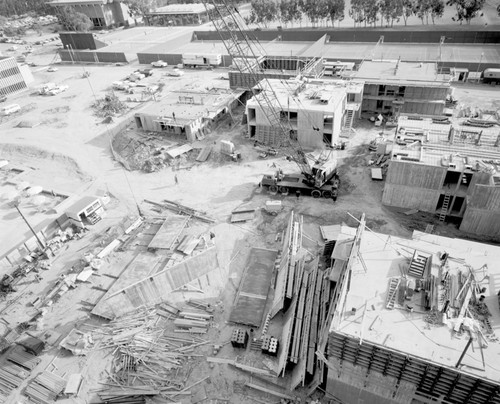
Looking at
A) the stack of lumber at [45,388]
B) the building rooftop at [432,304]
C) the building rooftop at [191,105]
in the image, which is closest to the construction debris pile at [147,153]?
the building rooftop at [191,105]

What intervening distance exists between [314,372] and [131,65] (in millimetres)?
108175

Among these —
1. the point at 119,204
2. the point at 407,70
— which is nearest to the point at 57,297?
the point at 119,204

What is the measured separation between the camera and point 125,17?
6452 inches

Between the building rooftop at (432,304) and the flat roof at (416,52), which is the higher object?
Answer: the building rooftop at (432,304)

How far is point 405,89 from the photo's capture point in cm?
6009

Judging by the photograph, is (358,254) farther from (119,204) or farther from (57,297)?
(119,204)

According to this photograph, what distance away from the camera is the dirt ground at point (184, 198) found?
29.0 m

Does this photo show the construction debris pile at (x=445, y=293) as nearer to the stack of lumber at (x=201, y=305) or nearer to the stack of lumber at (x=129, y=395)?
the stack of lumber at (x=201, y=305)

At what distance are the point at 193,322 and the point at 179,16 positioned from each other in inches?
6227

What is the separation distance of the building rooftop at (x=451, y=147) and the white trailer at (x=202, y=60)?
6594 cm

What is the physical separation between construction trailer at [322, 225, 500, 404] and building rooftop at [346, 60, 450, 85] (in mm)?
43885

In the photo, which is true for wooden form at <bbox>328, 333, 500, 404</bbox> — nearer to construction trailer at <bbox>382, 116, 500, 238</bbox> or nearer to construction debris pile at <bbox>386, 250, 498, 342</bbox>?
construction debris pile at <bbox>386, 250, 498, 342</bbox>

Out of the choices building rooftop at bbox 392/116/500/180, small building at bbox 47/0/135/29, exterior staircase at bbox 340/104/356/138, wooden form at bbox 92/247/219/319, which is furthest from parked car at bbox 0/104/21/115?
small building at bbox 47/0/135/29

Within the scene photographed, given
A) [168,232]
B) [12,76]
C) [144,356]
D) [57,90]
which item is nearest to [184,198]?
[168,232]
